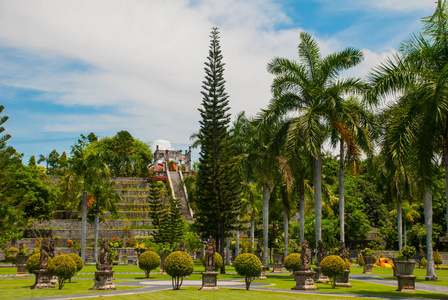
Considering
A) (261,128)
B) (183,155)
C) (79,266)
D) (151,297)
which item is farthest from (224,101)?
(183,155)

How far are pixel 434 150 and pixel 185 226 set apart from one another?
2870cm

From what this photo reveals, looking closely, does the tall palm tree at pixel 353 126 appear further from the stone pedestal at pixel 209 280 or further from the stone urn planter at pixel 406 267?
the stone pedestal at pixel 209 280

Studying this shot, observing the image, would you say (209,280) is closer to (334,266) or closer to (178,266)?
(178,266)

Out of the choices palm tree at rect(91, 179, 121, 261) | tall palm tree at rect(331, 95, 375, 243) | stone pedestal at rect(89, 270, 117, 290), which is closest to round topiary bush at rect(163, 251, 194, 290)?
stone pedestal at rect(89, 270, 117, 290)

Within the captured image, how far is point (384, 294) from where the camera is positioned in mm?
13773

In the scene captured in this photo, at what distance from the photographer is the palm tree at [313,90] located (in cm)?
1923

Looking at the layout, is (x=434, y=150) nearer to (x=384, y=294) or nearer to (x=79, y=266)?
(x=384, y=294)

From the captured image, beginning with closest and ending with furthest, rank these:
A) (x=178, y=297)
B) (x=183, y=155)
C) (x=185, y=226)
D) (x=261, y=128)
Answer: (x=178, y=297)
(x=261, y=128)
(x=185, y=226)
(x=183, y=155)

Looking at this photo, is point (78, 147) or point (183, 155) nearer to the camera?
point (78, 147)

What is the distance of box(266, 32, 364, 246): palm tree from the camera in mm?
19234

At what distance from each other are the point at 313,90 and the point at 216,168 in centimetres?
1004

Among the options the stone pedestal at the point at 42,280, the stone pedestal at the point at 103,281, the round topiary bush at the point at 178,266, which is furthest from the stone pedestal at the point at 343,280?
the stone pedestal at the point at 42,280

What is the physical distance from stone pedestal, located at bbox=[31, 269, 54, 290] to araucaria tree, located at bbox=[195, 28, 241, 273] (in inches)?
472

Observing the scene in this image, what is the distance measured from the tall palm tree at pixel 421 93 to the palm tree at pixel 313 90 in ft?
16.3
